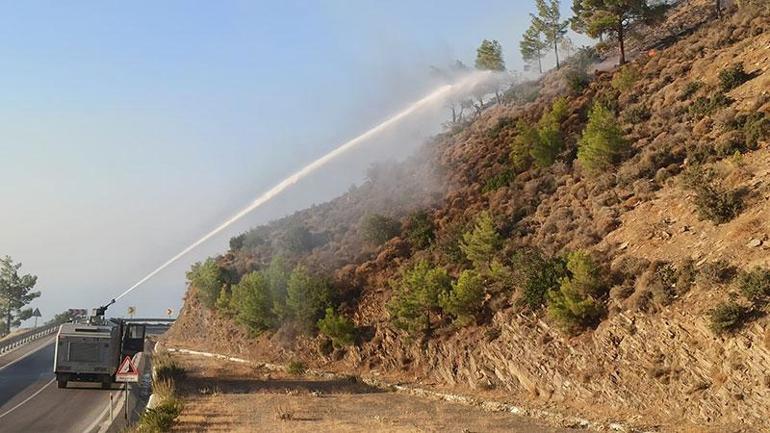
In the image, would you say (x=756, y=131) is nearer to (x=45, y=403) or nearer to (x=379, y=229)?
(x=379, y=229)

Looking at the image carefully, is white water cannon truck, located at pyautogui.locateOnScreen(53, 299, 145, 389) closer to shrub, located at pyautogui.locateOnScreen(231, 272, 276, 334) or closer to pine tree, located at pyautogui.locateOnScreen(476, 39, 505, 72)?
shrub, located at pyautogui.locateOnScreen(231, 272, 276, 334)

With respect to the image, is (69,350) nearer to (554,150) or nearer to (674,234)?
(674,234)

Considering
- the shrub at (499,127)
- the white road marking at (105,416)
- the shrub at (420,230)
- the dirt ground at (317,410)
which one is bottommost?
the dirt ground at (317,410)

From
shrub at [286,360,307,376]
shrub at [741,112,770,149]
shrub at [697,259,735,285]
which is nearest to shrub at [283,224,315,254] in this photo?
shrub at [286,360,307,376]

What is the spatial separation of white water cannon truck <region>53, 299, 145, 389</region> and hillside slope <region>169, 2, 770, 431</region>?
1208 centimetres

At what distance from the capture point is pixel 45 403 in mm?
26828

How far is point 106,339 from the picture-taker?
2789 cm

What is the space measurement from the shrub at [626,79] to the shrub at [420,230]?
58.7 ft

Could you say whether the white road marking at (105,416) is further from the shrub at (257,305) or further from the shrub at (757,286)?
the shrub at (757,286)

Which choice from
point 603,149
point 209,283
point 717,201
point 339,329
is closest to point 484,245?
point 603,149

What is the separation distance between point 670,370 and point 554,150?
939 inches

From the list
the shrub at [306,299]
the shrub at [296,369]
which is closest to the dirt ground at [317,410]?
the shrub at [296,369]

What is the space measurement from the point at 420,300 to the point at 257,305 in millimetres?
15636

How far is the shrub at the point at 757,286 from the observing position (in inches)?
696
